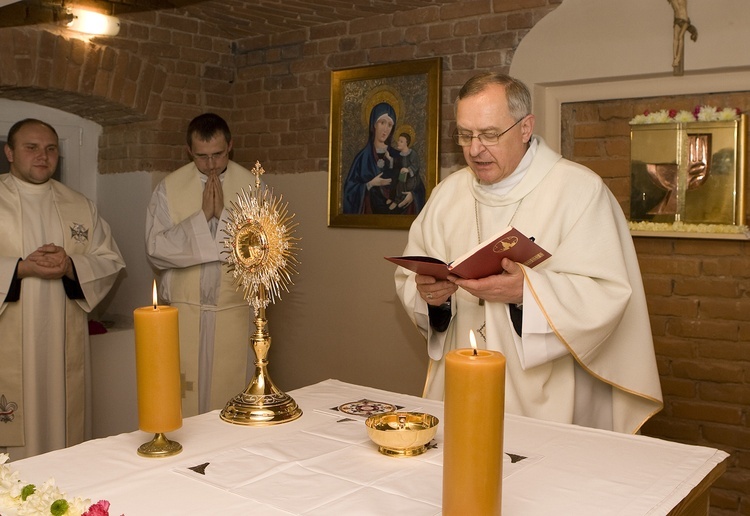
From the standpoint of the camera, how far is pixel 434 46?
4973 millimetres

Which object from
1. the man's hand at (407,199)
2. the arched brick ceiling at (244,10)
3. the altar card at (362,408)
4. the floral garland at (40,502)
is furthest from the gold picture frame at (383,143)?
the floral garland at (40,502)

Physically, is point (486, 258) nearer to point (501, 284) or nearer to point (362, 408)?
point (501, 284)

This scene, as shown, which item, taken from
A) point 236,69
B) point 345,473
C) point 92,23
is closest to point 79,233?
point 92,23

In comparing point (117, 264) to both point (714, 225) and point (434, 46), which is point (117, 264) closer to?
point (434, 46)

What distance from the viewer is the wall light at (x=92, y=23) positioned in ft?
16.6

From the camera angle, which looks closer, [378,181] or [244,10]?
[378,181]

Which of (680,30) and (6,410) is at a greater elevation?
(680,30)

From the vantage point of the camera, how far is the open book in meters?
2.42

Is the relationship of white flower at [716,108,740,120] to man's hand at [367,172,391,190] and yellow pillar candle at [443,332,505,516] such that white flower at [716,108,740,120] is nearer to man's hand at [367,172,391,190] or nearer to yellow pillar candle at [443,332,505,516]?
man's hand at [367,172,391,190]

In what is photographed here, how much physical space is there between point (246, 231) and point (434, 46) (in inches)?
120

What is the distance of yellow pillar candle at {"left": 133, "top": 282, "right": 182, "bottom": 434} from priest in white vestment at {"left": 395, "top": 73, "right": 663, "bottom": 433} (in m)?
1.05

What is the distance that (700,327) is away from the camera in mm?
4164

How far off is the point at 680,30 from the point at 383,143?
1.95m

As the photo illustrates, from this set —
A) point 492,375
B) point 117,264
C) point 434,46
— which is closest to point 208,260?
point 117,264
